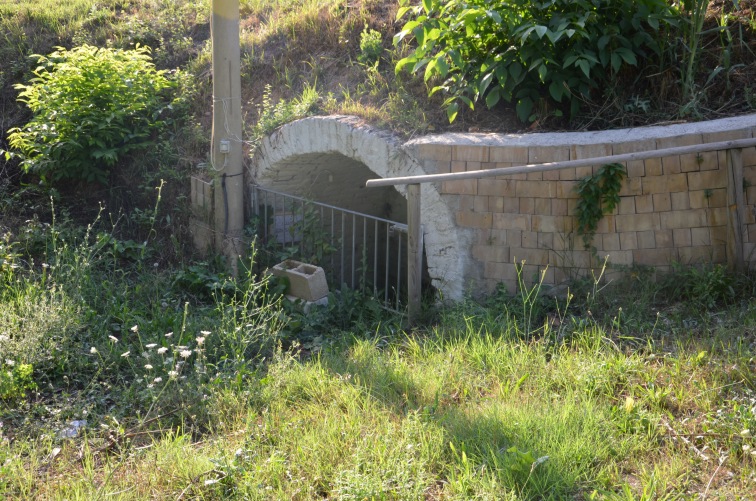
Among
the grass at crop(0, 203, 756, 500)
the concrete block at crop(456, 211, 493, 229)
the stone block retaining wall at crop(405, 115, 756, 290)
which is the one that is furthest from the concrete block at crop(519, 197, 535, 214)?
the grass at crop(0, 203, 756, 500)

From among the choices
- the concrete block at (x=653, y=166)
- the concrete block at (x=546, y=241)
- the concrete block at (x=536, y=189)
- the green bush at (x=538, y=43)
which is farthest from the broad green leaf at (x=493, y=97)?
the concrete block at (x=653, y=166)

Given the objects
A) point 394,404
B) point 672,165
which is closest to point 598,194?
point 672,165

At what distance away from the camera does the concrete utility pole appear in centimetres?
644

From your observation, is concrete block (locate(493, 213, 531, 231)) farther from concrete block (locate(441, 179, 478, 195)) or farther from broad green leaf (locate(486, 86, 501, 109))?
broad green leaf (locate(486, 86, 501, 109))

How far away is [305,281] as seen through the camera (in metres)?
6.19

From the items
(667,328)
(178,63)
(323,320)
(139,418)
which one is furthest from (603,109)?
(178,63)

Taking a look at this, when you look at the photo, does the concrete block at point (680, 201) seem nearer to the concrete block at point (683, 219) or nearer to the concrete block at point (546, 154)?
the concrete block at point (683, 219)

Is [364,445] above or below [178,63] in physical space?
below

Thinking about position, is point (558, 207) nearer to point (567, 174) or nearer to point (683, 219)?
point (567, 174)

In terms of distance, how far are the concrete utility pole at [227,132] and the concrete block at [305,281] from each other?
1.88ft

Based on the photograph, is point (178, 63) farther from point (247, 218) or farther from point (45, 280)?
point (45, 280)

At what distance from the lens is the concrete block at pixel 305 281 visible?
6199 millimetres

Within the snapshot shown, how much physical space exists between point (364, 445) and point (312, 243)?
3462 millimetres

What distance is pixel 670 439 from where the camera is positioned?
3.46 metres
